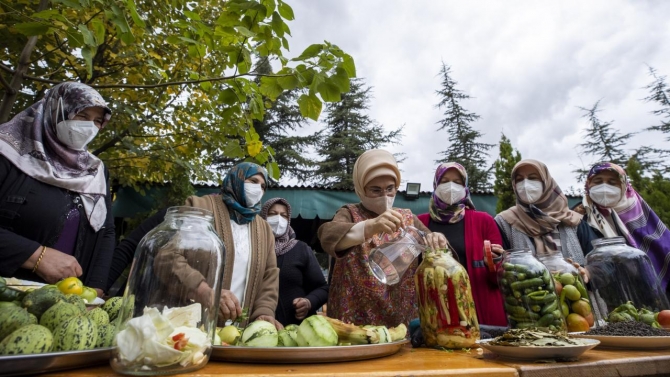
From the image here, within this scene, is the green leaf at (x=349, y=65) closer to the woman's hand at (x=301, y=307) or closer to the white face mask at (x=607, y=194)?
the woman's hand at (x=301, y=307)

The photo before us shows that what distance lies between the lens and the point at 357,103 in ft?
70.8

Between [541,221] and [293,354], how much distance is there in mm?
2386

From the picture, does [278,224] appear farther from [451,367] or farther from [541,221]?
[451,367]

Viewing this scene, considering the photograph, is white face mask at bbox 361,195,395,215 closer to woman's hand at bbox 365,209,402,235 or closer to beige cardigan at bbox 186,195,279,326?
woman's hand at bbox 365,209,402,235

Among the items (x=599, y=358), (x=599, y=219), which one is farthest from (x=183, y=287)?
(x=599, y=219)

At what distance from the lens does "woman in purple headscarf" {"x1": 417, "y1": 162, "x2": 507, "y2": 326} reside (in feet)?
7.30

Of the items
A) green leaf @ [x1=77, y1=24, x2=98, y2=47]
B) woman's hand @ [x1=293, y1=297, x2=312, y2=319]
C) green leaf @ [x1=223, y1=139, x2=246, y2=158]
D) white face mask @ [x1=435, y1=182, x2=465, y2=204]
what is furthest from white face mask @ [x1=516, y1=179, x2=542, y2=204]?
green leaf @ [x1=77, y1=24, x2=98, y2=47]

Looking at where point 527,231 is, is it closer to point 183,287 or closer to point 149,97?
point 183,287

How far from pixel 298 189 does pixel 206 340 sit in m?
5.49

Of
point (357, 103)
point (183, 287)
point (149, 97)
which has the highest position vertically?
point (357, 103)

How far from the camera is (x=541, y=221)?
264 centimetres

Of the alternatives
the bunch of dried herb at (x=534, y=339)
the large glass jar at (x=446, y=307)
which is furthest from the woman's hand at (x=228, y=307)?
the bunch of dried herb at (x=534, y=339)

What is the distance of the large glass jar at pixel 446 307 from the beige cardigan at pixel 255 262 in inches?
44.1

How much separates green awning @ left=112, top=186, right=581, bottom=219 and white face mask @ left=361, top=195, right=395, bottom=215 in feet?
13.4
